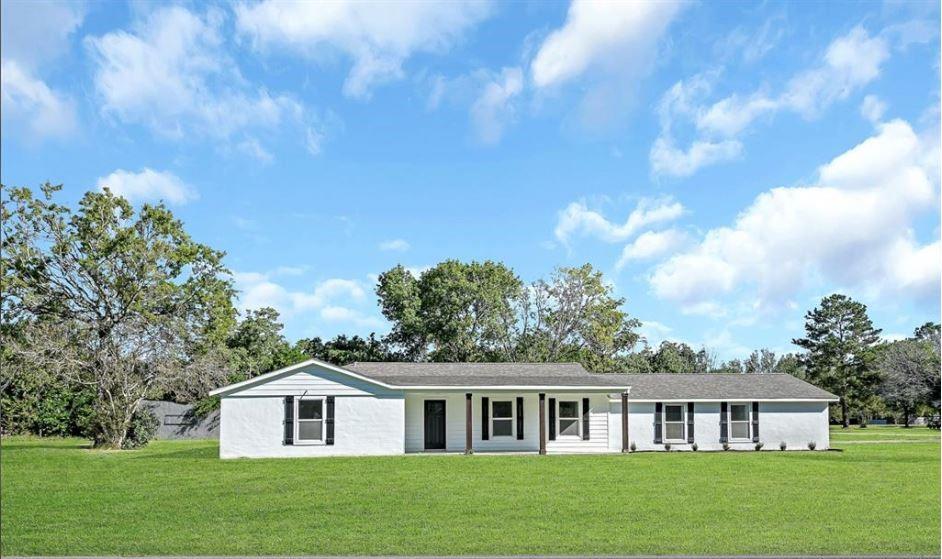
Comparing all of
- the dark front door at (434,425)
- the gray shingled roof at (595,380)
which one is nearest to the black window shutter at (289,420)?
the gray shingled roof at (595,380)

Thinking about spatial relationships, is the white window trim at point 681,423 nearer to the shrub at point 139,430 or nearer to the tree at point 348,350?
the shrub at point 139,430

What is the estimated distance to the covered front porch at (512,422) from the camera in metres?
30.5

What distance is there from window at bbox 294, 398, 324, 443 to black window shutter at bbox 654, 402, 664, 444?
12.4 m

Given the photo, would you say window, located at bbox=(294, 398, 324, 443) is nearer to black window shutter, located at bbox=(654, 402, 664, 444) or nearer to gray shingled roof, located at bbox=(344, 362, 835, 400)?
gray shingled roof, located at bbox=(344, 362, 835, 400)

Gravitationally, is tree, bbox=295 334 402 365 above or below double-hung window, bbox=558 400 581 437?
above

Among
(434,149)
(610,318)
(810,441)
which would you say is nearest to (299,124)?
(434,149)

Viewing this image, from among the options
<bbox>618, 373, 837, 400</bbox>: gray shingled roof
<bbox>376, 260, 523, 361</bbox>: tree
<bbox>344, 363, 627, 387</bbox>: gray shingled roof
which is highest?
<bbox>376, 260, 523, 361</bbox>: tree

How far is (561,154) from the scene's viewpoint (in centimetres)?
2758

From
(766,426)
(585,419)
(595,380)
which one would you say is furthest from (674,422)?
(585,419)

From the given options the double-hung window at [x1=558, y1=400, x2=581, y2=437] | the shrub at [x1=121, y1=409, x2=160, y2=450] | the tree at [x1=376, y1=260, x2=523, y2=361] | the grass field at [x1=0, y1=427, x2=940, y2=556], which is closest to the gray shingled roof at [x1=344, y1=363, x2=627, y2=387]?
the double-hung window at [x1=558, y1=400, x2=581, y2=437]

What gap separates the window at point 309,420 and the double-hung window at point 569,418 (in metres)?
8.32

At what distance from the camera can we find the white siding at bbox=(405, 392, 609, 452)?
3048 centimetres

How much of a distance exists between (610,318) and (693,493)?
38019mm

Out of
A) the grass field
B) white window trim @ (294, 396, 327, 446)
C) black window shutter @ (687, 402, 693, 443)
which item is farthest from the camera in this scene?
black window shutter @ (687, 402, 693, 443)
